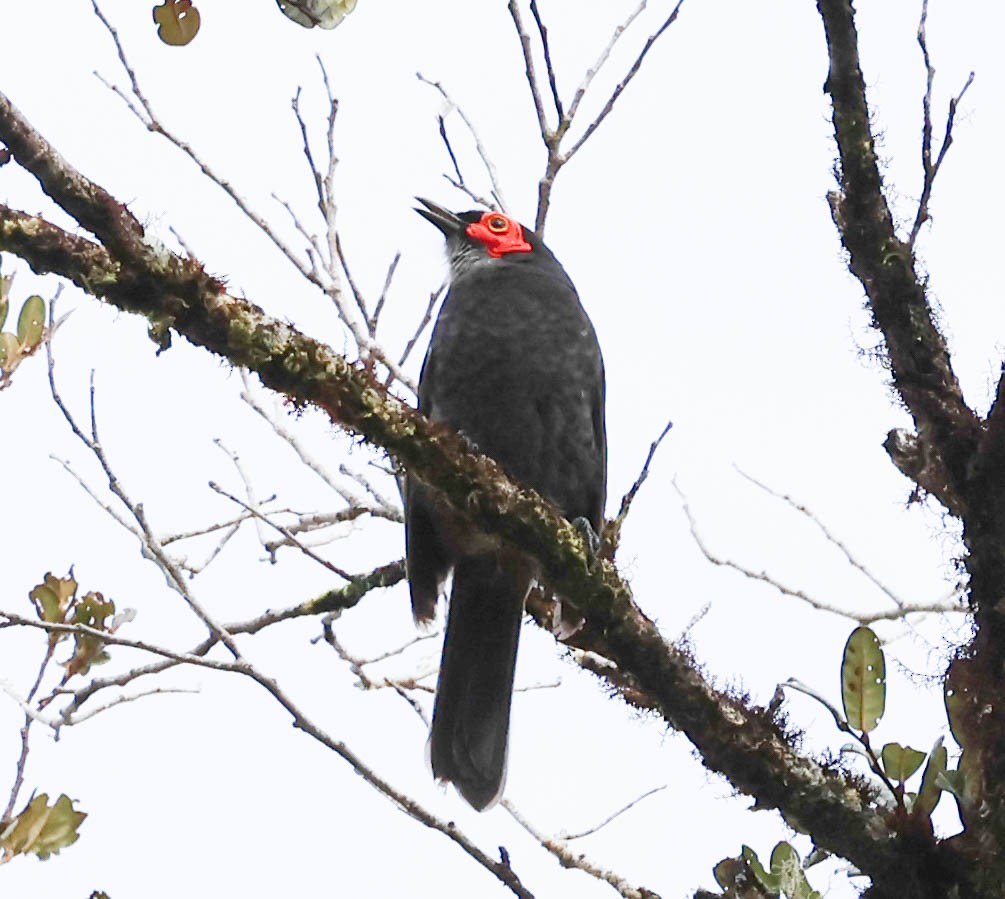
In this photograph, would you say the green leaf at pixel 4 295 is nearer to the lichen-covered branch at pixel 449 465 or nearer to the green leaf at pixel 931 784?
the lichen-covered branch at pixel 449 465

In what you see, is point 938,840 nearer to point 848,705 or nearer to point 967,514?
point 848,705

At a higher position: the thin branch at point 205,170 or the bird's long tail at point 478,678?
the thin branch at point 205,170

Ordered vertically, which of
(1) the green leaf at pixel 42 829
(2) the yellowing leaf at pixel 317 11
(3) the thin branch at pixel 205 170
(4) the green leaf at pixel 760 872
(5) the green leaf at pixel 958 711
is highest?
(3) the thin branch at pixel 205 170

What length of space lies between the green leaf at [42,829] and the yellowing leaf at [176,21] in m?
1.41

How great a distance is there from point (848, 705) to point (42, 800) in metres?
1.50

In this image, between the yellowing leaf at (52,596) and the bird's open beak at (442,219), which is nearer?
the yellowing leaf at (52,596)

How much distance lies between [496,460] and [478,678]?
63 cm

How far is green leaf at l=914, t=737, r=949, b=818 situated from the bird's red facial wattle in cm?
260

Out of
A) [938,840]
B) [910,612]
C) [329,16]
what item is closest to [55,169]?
[329,16]

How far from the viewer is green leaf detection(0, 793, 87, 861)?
8.22 ft

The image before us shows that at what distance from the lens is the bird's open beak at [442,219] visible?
196 inches

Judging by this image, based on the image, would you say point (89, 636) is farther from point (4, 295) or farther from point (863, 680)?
point (863, 680)

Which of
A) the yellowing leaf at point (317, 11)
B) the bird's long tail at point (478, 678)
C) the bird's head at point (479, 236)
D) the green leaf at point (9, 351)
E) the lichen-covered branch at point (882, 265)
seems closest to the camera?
the yellowing leaf at point (317, 11)

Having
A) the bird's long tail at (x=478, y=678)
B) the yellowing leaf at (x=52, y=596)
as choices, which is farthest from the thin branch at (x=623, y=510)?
the yellowing leaf at (x=52, y=596)
